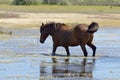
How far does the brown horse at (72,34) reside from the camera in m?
20.6

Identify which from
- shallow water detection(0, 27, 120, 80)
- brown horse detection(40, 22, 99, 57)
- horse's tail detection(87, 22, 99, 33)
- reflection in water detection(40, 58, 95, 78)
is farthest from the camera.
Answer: brown horse detection(40, 22, 99, 57)

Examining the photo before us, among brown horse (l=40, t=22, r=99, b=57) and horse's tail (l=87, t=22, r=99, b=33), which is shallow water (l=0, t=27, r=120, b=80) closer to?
brown horse (l=40, t=22, r=99, b=57)

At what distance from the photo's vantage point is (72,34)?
69.4ft

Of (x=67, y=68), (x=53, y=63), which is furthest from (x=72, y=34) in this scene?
(x=67, y=68)

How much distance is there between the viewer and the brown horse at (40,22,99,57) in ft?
67.6

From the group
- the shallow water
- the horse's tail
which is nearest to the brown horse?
the horse's tail

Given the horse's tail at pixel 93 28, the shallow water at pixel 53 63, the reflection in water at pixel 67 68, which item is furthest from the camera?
the horse's tail at pixel 93 28

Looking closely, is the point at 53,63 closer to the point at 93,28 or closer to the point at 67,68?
the point at 67,68

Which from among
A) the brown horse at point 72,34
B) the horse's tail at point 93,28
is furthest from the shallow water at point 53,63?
the horse's tail at point 93,28

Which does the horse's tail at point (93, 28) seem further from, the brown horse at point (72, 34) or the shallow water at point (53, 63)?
the shallow water at point (53, 63)

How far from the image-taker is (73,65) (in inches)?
715

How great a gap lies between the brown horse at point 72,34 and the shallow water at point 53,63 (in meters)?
0.52

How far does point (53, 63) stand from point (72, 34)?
279 cm

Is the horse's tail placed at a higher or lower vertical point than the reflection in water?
higher
